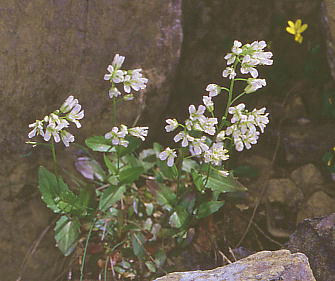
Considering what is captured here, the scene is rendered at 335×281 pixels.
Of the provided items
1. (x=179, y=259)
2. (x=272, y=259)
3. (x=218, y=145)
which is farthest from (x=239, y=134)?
(x=179, y=259)

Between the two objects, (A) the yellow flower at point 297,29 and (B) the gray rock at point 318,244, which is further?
(A) the yellow flower at point 297,29

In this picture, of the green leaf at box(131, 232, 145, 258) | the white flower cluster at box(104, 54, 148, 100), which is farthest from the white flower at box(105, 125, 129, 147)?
the green leaf at box(131, 232, 145, 258)

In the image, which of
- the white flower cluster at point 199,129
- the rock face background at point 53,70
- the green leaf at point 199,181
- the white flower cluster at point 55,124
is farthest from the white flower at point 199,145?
the rock face background at point 53,70

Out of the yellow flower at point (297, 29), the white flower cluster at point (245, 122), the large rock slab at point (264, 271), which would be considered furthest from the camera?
the yellow flower at point (297, 29)

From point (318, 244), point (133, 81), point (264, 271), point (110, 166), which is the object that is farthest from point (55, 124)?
point (318, 244)

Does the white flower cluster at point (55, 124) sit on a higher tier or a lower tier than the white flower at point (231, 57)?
lower

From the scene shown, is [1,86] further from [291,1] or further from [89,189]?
[291,1]

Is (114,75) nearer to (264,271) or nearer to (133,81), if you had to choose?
(133,81)

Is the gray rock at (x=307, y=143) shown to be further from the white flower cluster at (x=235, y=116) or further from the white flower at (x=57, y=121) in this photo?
the white flower at (x=57, y=121)
